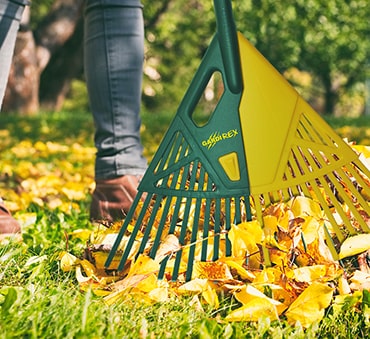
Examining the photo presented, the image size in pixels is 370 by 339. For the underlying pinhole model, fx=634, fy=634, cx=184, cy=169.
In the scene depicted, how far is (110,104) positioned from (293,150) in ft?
3.06

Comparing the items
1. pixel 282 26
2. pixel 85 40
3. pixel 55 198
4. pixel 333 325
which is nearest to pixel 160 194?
pixel 333 325

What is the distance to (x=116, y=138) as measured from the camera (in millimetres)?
2303

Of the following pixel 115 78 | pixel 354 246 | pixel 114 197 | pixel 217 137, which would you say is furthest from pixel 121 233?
pixel 115 78

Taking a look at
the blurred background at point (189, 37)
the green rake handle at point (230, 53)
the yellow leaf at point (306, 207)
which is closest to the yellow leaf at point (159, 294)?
the yellow leaf at point (306, 207)

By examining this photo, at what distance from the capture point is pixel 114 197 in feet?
7.52

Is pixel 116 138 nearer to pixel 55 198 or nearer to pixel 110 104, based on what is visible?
pixel 110 104

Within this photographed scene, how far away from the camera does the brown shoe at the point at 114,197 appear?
89.4 inches

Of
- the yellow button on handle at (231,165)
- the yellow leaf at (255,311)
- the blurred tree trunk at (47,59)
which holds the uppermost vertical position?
the blurred tree trunk at (47,59)

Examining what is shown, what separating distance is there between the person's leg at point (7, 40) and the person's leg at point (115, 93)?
0.31m

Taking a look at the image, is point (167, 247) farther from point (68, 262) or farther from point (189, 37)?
point (189, 37)

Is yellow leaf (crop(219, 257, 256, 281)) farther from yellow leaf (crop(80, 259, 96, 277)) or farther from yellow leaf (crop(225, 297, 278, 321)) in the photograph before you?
yellow leaf (crop(80, 259, 96, 277))

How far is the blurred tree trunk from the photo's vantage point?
10.4 meters

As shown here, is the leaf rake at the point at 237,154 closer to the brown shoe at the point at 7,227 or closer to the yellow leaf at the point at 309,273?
the yellow leaf at the point at 309,273

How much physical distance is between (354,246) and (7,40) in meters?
1.28
